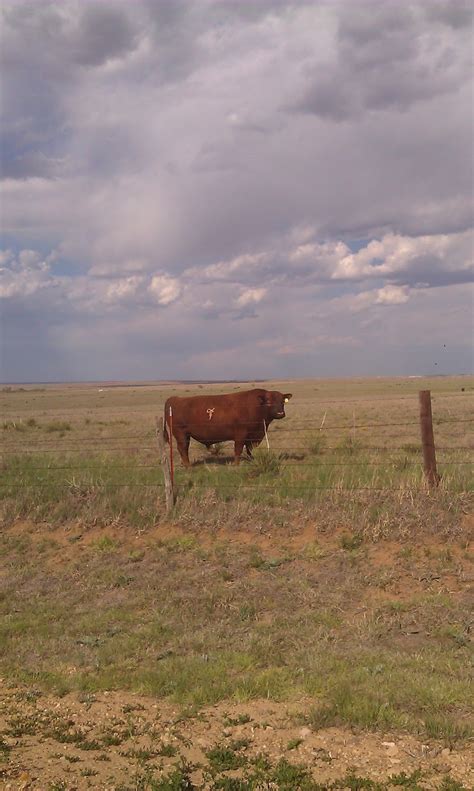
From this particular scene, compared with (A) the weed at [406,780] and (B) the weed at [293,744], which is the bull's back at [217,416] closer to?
(B) the weed at [293,744]

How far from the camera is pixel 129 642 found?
6844 millimetres

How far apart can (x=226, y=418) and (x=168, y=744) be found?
36.3 ft

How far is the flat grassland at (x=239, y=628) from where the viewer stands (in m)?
4.54

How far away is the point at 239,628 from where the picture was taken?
7105 millimetres

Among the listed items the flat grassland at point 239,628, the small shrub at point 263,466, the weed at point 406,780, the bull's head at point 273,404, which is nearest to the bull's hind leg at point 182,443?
the bull's head at point 273,404

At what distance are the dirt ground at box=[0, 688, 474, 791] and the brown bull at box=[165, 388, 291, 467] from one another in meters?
10.0

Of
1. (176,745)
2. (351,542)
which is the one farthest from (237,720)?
(351,542)

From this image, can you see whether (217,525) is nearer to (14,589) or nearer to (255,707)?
(14,589)

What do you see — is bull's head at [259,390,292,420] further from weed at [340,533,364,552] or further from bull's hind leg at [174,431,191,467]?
weed at [340,533,364,552]

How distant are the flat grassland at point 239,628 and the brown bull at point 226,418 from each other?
2.44 meters

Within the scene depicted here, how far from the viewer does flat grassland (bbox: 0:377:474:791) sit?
454cm

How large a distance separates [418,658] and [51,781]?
11.2 feet

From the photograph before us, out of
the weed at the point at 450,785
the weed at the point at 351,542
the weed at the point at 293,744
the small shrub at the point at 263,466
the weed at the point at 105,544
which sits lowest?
the weed at the point at 293,744

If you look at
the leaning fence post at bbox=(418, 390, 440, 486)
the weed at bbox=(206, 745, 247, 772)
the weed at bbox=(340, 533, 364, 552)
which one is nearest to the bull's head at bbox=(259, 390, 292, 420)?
the leaning fence post at bbox=(418, 390, 440, 486)
